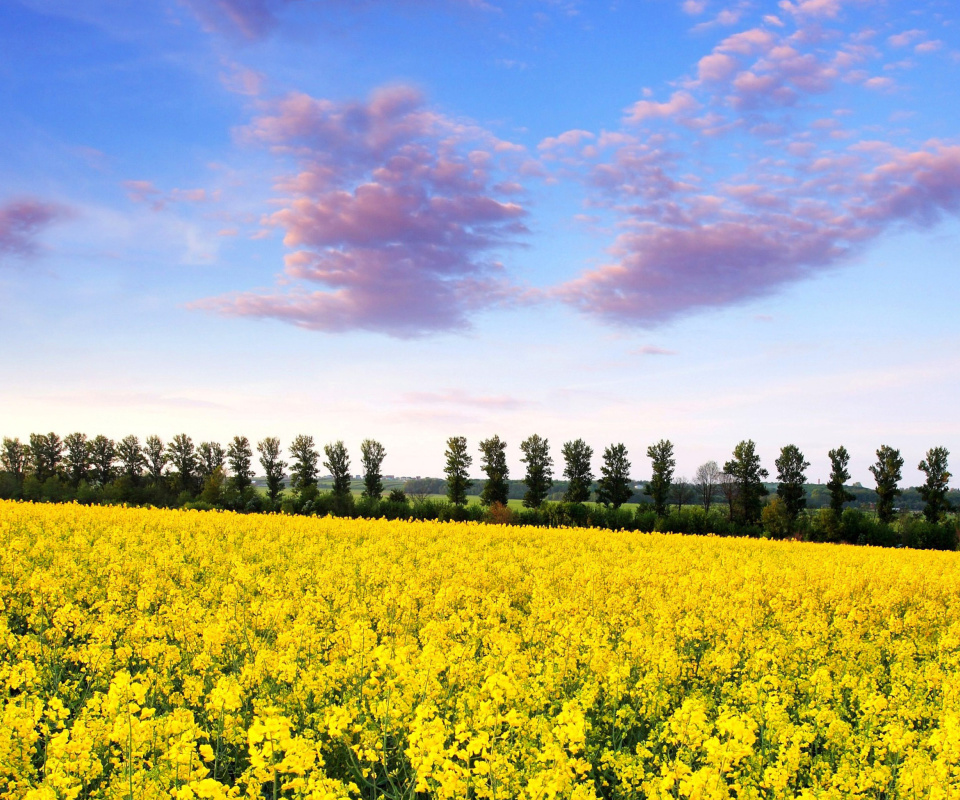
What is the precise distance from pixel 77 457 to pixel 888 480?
105m

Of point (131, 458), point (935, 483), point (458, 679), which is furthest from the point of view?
point (131, 458)

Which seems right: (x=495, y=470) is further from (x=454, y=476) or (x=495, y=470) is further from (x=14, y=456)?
(x=14, y=456)

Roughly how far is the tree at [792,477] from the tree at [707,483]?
18372 millimetres

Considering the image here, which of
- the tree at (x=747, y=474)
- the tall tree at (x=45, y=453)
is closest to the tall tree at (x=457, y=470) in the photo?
the tree at (x=747, y=474)

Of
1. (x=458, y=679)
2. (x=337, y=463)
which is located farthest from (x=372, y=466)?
(x=458, y=679)

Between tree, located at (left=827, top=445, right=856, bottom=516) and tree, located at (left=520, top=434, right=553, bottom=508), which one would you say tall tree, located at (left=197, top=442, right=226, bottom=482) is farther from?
tree, located at (left=827, top=445, right=856, bottom=516)

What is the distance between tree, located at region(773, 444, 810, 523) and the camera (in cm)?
7606

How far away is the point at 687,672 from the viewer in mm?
8969

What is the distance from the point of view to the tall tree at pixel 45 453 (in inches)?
3915

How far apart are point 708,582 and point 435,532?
12951 millimetres

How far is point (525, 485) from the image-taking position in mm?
84250

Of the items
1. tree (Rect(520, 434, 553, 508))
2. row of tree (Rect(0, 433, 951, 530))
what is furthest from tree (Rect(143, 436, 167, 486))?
tree (Rect(520, 434, 553, 508))

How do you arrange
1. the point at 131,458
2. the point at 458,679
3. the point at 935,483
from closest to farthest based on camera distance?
the point at 458,679, the point at 935,483, the point at 131,458

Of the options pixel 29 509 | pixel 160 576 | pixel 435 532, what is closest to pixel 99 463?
pixel 29 509
